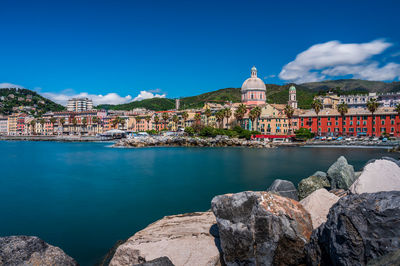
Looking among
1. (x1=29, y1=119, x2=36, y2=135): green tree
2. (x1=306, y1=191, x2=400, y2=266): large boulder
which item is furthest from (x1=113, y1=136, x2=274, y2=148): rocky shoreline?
(x1=29, y1=119, x2=36, y2=135): green tree

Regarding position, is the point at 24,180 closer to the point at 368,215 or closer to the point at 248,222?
the point at 248,222

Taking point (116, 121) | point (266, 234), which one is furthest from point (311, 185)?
point (116, 121)

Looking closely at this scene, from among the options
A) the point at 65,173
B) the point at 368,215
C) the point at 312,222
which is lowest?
the point at 65,173

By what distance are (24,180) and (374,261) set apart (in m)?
32.1

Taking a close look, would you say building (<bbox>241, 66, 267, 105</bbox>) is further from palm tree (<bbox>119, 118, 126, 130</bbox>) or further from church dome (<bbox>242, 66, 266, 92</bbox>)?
palm tree (<bbox>119, 118, 126, 130</bbox>)

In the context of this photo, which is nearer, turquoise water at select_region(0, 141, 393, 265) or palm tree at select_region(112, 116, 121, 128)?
turquoise water at select_region(0, 141, 393, 265)

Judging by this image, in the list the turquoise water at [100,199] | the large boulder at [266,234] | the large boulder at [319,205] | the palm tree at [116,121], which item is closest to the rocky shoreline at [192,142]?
the turquoise water at [100,199]

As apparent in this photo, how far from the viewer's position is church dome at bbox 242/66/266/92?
108 m

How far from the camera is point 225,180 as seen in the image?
26.8 m

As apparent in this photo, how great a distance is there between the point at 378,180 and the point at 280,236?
4.54 meters

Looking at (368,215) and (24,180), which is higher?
(368,215)

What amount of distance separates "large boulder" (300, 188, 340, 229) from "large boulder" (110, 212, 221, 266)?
287 cm

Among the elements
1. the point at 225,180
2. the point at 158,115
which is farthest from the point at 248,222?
the point at 158,115

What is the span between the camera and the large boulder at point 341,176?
14505mm
